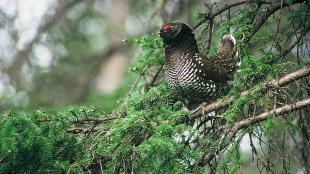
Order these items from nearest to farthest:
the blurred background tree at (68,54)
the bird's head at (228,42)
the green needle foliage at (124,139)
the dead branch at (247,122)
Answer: the green needle foliage at (124,139) → the dead branch at (247,122) → the bird's head at (228,42) → the blurred background tree at (68,54)

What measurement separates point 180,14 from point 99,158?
385cm

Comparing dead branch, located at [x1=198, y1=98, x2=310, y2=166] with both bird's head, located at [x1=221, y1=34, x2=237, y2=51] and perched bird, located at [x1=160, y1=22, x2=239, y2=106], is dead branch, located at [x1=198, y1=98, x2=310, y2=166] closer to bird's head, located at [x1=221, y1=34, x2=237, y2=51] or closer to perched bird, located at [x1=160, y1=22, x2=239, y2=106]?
bird's head, located at [x1=221, y1=34, x2=237, y2=51]

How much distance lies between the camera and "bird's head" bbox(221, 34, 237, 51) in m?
5.00

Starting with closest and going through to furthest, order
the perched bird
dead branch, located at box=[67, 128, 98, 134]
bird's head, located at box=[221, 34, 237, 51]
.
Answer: dead branch, located at box=[67, 128, 98, 134]
bird's head, located at box=[221, 34, 237, 51]
the perched bird

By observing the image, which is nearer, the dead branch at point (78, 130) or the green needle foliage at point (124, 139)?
the green needle foliage at point (124, 139)

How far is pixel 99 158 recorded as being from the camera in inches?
147

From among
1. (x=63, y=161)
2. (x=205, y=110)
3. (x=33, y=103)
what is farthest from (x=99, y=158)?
(x=33, y=103)

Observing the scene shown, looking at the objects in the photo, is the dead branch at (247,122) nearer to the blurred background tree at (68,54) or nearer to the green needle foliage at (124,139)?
the green needle foliage at (124,139)

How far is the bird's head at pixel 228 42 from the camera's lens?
5002 mm

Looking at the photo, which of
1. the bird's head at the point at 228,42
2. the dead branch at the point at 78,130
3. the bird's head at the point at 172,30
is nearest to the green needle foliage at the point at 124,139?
the dead branch at the point at 78,130

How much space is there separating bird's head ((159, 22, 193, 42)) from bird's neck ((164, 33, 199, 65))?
5 cm

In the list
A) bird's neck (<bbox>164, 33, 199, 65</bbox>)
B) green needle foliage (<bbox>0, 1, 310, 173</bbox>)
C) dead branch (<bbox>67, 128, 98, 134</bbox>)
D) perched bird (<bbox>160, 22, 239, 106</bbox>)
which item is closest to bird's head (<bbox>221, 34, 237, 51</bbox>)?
perched bird (<bbox>160, 22, 239, 106</bbox>)

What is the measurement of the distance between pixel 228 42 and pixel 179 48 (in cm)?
48

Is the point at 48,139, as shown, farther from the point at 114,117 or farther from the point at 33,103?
the point at 33,103
